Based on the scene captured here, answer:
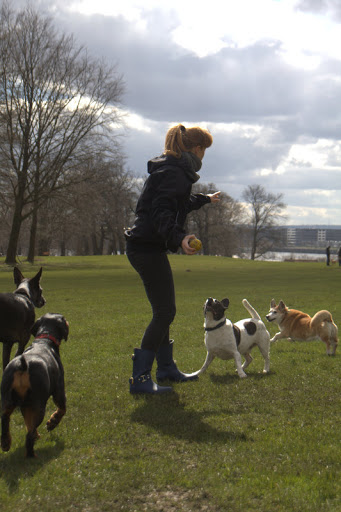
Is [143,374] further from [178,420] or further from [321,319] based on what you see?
[321,319]

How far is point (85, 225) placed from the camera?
56.8 m

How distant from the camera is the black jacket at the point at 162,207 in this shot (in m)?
4.82

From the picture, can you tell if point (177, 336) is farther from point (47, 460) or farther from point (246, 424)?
point (47, 460)

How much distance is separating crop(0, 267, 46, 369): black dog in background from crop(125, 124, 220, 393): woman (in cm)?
116

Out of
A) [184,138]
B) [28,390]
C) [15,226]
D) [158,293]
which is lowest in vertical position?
[28,390]

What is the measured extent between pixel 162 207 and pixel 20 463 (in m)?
2.51

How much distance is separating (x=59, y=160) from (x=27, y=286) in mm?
30717

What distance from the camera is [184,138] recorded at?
17.5ft

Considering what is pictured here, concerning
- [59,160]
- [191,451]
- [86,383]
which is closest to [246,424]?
[191,451]

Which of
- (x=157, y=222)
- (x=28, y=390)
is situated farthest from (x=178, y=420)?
(x=157, y=222)

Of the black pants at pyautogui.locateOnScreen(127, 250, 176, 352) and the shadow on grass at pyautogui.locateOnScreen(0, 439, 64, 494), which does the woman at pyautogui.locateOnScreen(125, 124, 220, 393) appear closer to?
the black pants at pyautogui.locateOnScreen(127, 250, 176, 352)

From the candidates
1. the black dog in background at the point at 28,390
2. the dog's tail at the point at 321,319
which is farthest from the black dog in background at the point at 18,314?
the dog's tail at the point at 321,319

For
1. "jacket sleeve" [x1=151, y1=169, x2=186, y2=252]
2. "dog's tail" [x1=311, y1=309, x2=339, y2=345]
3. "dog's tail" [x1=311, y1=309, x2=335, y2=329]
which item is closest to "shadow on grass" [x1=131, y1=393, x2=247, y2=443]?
"jacket sleeve" [x1=151, y1=169, x2=186, y2=252]

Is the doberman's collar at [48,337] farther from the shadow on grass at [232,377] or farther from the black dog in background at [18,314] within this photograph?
the shadow on grass at [232,377]
